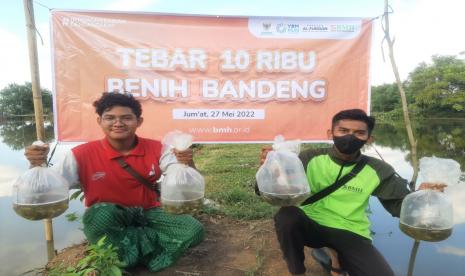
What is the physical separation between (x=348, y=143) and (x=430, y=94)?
45.5m

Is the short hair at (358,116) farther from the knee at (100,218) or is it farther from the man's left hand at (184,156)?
the knee at (100,218)

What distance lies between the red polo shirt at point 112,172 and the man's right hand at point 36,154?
0.33m

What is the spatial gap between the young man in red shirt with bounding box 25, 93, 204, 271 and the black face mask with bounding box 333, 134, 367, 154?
3.43 feet

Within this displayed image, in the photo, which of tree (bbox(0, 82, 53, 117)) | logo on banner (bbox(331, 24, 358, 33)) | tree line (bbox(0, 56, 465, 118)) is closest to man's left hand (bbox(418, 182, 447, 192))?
logo on banner (bbox(331, 24, 358, 33))

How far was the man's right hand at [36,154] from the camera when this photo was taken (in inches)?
80.3

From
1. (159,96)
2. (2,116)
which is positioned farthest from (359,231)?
(2,116)

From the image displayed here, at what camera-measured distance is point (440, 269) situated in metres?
3.11

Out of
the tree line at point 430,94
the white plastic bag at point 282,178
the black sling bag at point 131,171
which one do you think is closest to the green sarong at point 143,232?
the black sling bag at point 131,171

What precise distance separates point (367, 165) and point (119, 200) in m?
1.92

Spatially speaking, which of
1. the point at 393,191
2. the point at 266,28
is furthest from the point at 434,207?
the point at 266,28

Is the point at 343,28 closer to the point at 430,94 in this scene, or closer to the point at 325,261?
the point at 325,261

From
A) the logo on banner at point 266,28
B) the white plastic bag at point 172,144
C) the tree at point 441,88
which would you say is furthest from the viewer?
the tree at point 441,88

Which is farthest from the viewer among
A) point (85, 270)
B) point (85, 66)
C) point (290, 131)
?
point (290, 131)

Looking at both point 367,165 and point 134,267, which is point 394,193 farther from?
point 134,267
